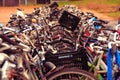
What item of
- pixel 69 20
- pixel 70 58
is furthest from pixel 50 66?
pixel 69 20

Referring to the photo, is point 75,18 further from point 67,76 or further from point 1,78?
point 1,78

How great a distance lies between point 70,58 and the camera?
204 inches

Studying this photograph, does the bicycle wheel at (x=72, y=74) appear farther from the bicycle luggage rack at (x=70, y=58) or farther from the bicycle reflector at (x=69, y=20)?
the bicycle reflector at (x=69, y=20)

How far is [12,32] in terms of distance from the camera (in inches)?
206

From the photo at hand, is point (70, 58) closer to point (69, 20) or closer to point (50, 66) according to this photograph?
point (50, 66)

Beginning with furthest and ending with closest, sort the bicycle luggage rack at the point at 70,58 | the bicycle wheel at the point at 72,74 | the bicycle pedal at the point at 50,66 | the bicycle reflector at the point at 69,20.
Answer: the bicycle reflector at the point at 69,20
the bicycle luggage rack at the point at 70,58
the bicycle pedal at the point at 50,66
the bicycle wheel at the point at 72,74

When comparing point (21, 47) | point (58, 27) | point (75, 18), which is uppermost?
point (21, 47)

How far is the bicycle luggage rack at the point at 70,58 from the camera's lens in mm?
5191

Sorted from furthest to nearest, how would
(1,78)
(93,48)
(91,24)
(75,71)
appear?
(91,24) < (93,48) < (75,71) < (1,78)

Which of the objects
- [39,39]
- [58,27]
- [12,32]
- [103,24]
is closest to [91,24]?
[103,24]

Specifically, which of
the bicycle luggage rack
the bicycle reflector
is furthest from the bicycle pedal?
the bicycle reflector

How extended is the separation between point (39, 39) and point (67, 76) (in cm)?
253

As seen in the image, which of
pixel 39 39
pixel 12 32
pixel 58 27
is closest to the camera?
pixel 12 32

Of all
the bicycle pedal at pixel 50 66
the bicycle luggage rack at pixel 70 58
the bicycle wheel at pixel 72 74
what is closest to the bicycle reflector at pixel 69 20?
the bicycle luggage rack at pixel 70 58
